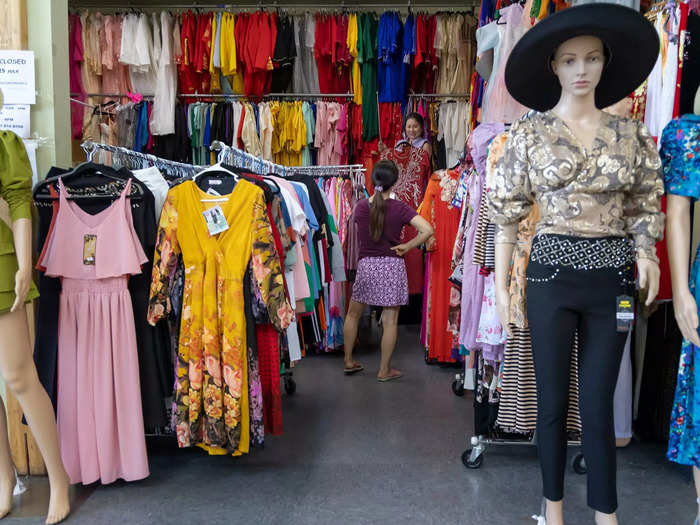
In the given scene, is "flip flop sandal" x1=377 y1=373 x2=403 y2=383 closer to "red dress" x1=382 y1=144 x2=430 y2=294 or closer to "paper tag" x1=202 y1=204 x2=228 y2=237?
"red dress" x1=382 y1=144 x2=430 y2=294

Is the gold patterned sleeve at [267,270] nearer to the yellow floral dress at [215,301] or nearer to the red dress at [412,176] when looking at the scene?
the yellow floral dress at [215,301]

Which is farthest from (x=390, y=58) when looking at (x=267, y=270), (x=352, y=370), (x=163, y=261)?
(x=163, y=261)

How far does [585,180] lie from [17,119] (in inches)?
97.6

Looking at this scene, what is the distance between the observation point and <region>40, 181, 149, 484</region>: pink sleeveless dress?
2.60 m

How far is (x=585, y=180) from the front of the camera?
1851 mm

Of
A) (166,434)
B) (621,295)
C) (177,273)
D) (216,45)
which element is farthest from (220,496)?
(216,45)

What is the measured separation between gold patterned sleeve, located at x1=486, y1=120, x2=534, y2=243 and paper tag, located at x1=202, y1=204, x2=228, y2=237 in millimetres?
1256

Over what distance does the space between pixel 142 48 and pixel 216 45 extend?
784mm

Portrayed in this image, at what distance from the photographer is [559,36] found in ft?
6.10

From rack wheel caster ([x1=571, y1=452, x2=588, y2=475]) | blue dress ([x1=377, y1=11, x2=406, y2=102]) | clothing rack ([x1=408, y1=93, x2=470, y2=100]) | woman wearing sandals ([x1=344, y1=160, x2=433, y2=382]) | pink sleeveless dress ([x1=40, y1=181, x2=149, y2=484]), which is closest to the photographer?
pink sleeveless dress ([x1=40, y1=181, x2=149, y2=484])

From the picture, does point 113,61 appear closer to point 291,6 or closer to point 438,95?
point 291,6

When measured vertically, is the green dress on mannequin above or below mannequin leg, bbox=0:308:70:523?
above

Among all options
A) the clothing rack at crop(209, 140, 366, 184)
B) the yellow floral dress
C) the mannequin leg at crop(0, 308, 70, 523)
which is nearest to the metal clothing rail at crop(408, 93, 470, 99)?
the clothing rack at crop(209, 140, 366, 184)

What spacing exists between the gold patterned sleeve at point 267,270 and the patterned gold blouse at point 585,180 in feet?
3.77
